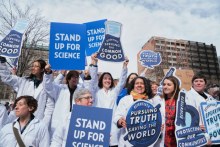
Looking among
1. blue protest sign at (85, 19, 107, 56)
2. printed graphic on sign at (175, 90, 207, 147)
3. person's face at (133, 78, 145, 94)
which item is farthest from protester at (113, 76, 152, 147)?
blue protest sign at (85, 19, 107, 56)

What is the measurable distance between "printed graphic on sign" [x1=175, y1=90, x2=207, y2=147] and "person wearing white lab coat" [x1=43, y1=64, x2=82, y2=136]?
1926 mm

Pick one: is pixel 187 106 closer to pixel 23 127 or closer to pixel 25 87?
pixel 23 127

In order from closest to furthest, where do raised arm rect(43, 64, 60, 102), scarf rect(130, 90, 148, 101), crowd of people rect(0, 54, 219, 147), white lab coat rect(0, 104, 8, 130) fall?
1. crowd of people rect(0, 54, 219, 147)
2. white lab coat rect(0, 104, 8, 130)
3. scarf rect(130, 90, 148, 101)
4. raised arm rect(43, 64, 60, 102)

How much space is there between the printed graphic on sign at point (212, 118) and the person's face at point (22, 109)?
2.77 meters

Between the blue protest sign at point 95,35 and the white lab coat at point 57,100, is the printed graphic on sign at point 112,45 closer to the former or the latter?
the blue protest sign at point 95,35

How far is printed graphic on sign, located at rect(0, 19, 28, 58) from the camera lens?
708 cm

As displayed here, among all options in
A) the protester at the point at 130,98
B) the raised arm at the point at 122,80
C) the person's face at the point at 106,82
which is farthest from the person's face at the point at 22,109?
the raised arm at the point at 122,80

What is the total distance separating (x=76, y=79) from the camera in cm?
533

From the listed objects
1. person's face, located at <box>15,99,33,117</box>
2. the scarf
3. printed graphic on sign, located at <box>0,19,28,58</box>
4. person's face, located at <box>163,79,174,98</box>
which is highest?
printed graphic on sign, located at <box>0,19,28,58</box>

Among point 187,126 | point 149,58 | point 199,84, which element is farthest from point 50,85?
point 149,58

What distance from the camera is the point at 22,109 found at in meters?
3.62

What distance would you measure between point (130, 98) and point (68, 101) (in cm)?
131

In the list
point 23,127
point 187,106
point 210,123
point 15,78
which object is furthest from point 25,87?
point 210,123

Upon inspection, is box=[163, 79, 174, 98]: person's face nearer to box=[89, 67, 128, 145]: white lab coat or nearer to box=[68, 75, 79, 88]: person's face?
box=[89, 67, 128, 145]: white lab coat
